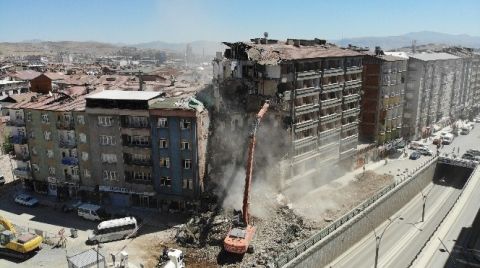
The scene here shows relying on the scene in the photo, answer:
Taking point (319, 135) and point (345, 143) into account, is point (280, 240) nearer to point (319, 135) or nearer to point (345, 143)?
point (319, 135)

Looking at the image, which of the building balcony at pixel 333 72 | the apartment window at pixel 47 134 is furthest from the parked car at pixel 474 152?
the apartment window at pixel 47 134

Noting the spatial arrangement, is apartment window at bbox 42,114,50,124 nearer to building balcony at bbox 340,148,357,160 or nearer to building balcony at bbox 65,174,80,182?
building balcony at bbox 65,174,80,182

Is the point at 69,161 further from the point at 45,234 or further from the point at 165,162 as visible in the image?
the point at 165,162

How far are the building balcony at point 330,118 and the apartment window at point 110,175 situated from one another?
3366cm

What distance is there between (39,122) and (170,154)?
75.5ft

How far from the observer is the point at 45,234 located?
59.2 meters

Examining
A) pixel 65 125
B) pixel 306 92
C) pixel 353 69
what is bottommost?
pixel 65 125

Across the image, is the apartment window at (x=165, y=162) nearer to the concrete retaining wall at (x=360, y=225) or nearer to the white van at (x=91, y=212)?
the white van at (x=91, y=212)

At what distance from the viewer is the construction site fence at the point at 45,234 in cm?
5759

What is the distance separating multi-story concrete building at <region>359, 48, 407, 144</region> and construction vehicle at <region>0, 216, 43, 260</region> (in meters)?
65.7

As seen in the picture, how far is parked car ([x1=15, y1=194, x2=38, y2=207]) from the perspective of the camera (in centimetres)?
6850

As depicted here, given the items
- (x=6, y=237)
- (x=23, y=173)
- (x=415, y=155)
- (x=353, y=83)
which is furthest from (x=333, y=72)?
(x=23, y=173)

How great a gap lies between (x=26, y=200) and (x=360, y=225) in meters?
50.5

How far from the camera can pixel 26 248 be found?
174ft
